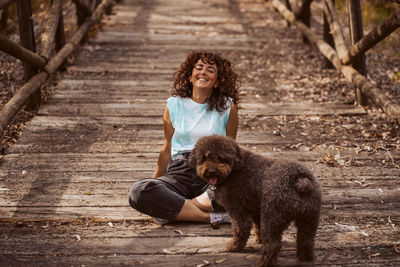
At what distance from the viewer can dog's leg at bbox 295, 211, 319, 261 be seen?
2797 millimetres

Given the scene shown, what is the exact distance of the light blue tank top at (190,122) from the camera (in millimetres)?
3785

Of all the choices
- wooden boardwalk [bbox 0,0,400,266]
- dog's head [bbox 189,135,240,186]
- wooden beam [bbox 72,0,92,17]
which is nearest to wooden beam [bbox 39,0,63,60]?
wooden boardwalk [bbox 0,0,400,266]

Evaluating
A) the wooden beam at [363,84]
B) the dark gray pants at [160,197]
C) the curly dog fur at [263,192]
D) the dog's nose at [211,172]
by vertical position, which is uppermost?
the dog's nose at [211,172]

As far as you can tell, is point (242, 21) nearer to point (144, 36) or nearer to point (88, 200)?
point (144, 36)

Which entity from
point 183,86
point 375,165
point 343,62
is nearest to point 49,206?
point 183,86

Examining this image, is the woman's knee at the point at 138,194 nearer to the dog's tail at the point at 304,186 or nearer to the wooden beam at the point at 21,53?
the dog's tail at the point at 304,186

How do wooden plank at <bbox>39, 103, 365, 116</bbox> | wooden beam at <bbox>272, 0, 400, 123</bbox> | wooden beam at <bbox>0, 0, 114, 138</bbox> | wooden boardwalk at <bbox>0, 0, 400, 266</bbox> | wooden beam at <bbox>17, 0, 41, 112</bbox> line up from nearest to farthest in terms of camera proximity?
wooden boardwalk at <bbox>0, 0, 400, 266</bbox> → wooden beam at <bbox>0, 0, 114, 138</bbox> → wooden beam at <bbox>272, 0, 400, 123</bbox> → wooden beam at <bbox>17, 0, 41, 112</bbox> → wooden plank at <bbox>39, 103, 365, 116</bbox>

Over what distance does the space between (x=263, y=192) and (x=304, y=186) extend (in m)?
0.26

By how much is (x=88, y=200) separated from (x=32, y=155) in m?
1.18

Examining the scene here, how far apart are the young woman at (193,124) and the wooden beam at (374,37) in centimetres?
200

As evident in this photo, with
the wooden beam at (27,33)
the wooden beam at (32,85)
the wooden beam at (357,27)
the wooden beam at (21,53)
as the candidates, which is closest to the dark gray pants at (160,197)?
the wooden beam at (32,85)

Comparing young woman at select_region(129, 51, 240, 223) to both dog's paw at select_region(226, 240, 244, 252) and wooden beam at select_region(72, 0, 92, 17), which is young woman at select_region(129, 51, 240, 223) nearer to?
dog's paw at select_region(226, 240, 244, 252)

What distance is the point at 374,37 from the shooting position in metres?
5.34

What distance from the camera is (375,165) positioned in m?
4.51
